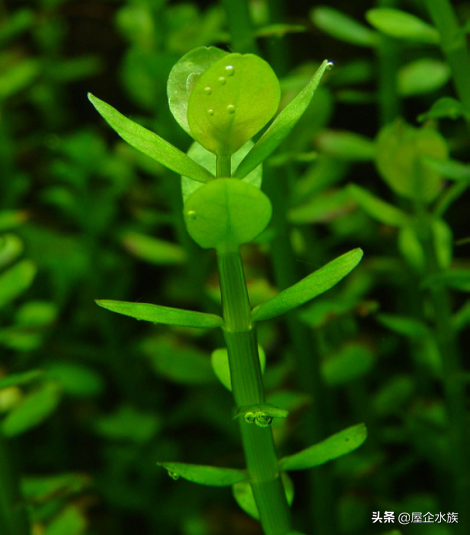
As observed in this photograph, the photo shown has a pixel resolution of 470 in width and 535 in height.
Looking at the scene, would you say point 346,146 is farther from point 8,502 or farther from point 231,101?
point 8,502

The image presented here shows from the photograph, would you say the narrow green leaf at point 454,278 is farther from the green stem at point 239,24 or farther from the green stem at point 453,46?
the green stem at point 239,24

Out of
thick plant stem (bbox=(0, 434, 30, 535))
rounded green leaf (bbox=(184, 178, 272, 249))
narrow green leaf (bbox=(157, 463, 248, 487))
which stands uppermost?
rounded green leaf (bbox=(184, 178, 272, 249))

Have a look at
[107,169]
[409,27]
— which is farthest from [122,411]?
[409,27]

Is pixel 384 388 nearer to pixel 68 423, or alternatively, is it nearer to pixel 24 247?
pixel 68 423

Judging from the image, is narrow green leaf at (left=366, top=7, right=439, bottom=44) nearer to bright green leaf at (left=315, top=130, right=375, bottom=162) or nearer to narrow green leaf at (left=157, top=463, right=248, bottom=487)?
bright green leaf at (left=315, top=130, right=375, bottom=162)

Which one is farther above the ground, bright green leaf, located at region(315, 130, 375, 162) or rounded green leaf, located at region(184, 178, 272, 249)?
bright green leaf, located at region(315, 130, 375, 162)

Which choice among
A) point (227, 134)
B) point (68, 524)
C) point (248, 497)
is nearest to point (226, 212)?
point (227, 134)

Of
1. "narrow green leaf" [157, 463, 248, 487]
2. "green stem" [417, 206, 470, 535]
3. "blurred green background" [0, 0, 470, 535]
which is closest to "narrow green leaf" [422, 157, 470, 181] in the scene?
"blurred green background" [0, 0, 470, 535]

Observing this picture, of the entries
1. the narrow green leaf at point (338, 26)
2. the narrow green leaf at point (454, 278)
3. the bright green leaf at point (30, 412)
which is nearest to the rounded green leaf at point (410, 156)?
the narrow green leaf at point (454, 278)
